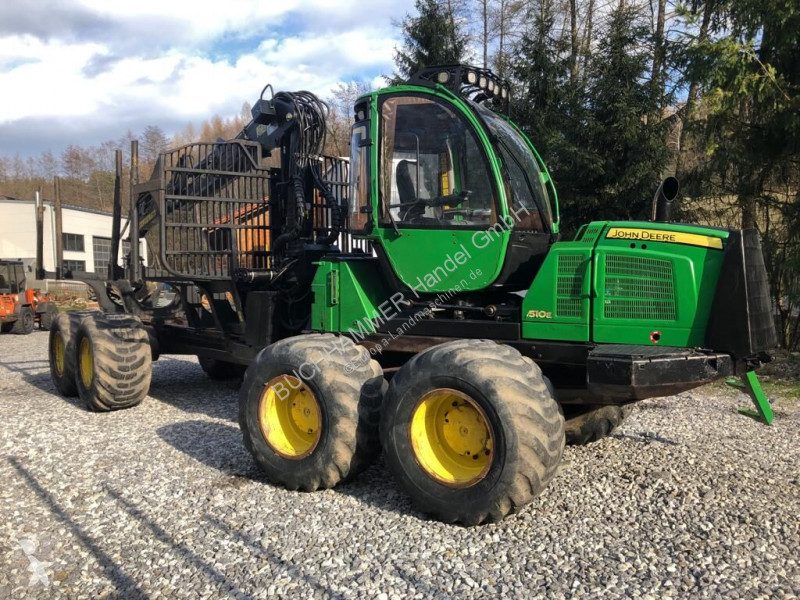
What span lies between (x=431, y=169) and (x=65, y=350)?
535 centimetres

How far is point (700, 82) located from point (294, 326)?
7.29 metres

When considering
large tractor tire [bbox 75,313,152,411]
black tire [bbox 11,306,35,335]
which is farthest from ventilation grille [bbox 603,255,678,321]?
black tire [bbox 11,306,35,335]

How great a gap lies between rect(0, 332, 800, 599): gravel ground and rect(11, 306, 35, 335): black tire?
14127 millimetres

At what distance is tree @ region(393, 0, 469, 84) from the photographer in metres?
16.9

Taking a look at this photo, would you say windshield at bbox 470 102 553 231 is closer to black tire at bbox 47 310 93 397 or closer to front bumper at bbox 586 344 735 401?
front bumper at bbox 586 344 735 401

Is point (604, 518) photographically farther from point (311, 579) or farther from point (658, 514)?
point (311, 579)

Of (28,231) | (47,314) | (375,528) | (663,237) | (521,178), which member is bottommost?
(375,528)

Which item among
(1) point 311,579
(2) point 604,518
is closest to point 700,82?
(2) point 604,518

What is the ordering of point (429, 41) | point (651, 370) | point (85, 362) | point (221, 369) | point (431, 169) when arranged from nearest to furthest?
point (651, 370) < point (431, 169) < point (85, 362) < point (221, 369) < point (429, 41)

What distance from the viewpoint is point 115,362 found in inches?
282

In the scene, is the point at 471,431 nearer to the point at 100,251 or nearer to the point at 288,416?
the point at 288,416

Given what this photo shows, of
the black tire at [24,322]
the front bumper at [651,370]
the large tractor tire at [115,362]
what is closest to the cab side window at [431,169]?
the front bumper at [651,370]

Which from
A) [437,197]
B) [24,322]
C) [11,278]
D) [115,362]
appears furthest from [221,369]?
[11,278]

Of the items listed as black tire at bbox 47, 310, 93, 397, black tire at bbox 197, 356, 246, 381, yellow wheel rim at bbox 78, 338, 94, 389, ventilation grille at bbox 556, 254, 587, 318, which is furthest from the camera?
black tire at bbox 197, 356, 246, 381
